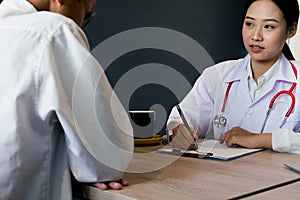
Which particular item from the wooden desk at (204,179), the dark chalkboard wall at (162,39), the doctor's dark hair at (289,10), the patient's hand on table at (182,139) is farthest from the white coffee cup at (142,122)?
the dark chalkboard wall at (162,39)

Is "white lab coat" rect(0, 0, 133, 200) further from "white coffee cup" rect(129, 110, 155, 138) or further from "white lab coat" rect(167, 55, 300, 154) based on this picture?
"white lab coat" rect(167, 55, 300, 154)

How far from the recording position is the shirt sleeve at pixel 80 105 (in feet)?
2.71

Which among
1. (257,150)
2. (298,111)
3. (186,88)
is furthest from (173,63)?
(257,150)

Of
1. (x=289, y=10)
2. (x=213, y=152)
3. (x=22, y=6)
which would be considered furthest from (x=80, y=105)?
(x=289, y=10)

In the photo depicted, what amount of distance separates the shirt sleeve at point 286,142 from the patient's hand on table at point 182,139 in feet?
0.90

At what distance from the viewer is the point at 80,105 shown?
2.83 ft

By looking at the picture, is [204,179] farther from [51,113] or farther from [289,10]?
[289,10]

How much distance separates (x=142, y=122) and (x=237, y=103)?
53 cm

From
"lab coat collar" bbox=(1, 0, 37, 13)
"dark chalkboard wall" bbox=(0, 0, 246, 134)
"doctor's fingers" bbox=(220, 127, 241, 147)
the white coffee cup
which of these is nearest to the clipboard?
"doctor's fingers" bbox=(220, 127, 241, 147)

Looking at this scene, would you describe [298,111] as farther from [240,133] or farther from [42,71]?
[42,71]

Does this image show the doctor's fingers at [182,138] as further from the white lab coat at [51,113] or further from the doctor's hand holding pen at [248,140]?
the white lab coat at [51,113]

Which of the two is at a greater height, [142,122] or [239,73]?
[239,73]

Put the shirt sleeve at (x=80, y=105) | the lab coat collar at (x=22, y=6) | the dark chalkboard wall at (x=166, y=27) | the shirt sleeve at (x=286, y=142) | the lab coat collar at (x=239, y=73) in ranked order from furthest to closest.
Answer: the dark chalkboard wall at (x=166, y=27), the lab coat collar at (x=239, y=73), the shirt sleeve at (x=286, y=142), the lab coat collar at (x=22, y=6), the shirt sleeve at (x=80, y=105)

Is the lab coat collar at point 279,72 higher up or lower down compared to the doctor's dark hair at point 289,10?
lower down
